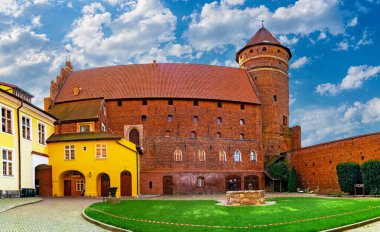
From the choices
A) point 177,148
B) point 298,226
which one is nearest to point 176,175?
point 177,148

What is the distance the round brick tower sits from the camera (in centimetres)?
5341

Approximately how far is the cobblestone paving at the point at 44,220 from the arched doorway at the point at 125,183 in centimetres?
1377

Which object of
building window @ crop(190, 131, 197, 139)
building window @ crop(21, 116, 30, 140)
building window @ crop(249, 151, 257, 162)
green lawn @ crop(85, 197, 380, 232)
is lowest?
green lawn @ crop(85, 197, 380, 232)

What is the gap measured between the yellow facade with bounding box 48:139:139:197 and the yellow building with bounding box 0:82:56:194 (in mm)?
1208

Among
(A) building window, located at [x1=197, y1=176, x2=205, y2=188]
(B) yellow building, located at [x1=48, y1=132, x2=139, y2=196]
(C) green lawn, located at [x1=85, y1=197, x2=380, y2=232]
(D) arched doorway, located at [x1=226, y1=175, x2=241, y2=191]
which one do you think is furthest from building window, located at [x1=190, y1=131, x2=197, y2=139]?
(C) green lawn, located at [x1=85, y1=197, x2=380, y2=232]

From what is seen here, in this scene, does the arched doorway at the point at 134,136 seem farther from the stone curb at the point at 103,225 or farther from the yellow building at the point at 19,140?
the stone curb at the point at 103,225

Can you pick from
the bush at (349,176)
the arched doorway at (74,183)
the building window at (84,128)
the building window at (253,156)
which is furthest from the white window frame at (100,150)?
the bush at (349,176)

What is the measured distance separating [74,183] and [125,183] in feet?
14.5

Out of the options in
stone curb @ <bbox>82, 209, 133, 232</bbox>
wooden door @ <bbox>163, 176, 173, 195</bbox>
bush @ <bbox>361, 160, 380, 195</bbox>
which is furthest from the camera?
wooden door @ <bbox>163, 176, 173, 195</bbox>

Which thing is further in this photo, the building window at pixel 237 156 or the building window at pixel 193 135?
the building window at pixel 237 156

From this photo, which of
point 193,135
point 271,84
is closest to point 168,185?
point 193,135

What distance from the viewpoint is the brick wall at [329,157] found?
3691 centimetres

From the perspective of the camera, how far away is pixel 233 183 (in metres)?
48.6

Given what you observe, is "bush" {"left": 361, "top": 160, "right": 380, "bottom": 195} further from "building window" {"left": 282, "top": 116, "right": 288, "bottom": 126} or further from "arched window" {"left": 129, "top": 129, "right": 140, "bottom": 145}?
"arched window" {"left": 129, "top": 129, "right": 140, "bottom": 145}
